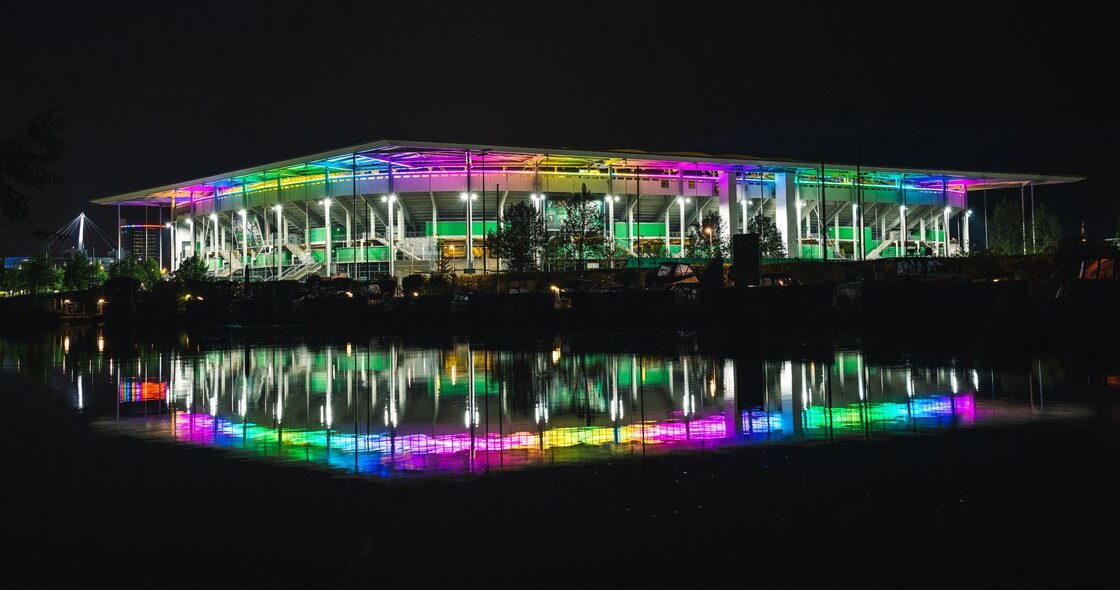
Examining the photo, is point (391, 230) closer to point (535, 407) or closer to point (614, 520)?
point (535, 407)

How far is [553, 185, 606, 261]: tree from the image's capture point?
69.5m

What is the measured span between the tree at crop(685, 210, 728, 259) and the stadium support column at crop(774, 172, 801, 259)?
5575 mm

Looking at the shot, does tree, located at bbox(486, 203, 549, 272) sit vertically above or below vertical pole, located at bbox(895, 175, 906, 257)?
below

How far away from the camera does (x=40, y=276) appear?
109438 mm

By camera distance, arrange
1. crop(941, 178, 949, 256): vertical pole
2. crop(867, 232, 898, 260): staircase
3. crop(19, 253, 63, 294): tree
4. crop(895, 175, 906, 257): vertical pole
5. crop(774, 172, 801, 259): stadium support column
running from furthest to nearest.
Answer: crop(19, 253, 63, 294): tree → crop(867, 232, 898, 260): staircase → crop(941, 178, 949, 256): vertical pole → crop(895, 175, 906, 257): vertical pole → crop(774, 172, 801, 259): stadium support column

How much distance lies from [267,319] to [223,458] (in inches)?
1421

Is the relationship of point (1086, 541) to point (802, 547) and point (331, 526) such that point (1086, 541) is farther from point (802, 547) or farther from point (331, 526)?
point (331, 526)

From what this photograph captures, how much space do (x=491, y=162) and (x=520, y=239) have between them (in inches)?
355

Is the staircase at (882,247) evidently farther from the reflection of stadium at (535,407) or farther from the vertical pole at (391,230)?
the reflection of stadium at (535,407)

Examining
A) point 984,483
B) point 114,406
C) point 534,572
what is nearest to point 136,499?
point 534,572

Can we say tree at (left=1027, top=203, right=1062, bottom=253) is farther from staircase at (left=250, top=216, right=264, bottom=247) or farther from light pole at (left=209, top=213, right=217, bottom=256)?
light pole at (left=209, top=213, right=217, bottom=256)

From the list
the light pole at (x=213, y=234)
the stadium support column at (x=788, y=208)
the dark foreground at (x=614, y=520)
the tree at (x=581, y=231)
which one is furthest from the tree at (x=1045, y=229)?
the dark foreground at (x=614, y=520)

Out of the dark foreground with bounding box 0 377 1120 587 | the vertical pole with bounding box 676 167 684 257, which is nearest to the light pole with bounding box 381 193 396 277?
the vertical pole with bounding box 676 167 684 257

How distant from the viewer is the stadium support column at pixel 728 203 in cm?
7975
